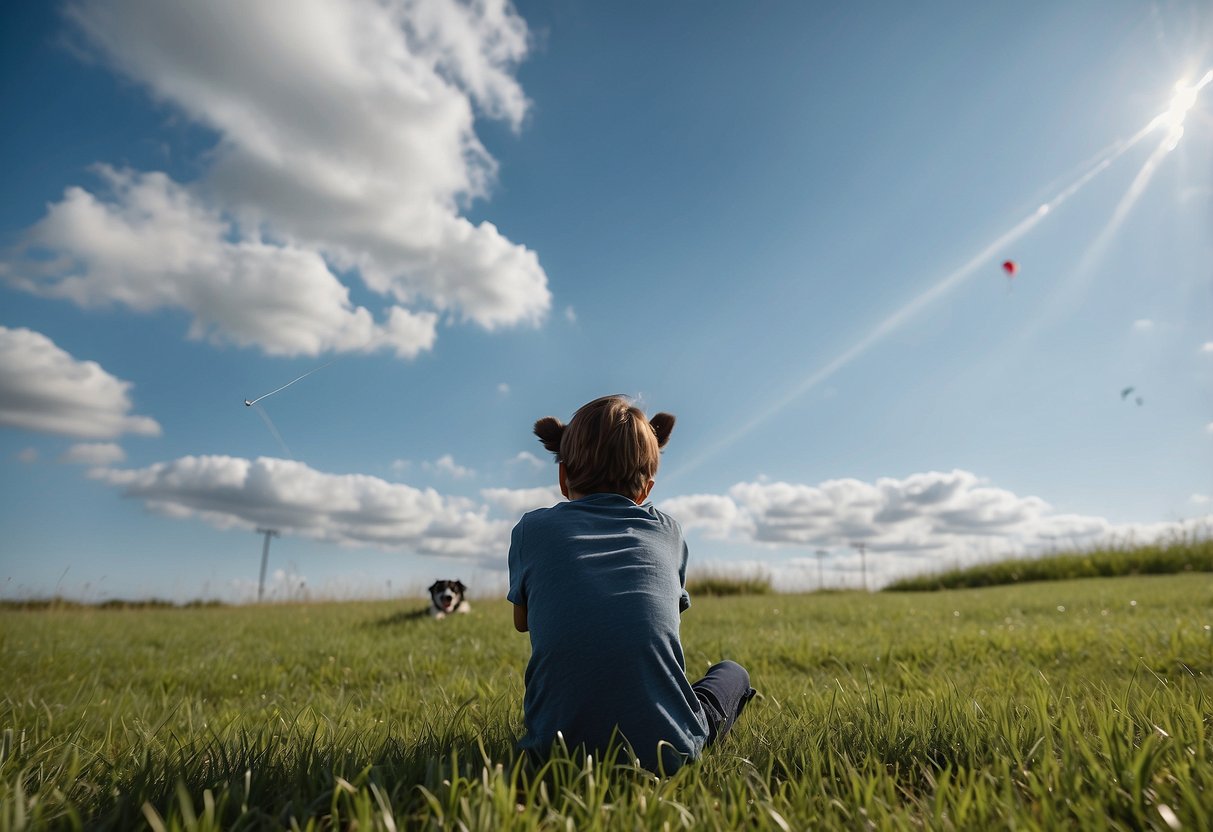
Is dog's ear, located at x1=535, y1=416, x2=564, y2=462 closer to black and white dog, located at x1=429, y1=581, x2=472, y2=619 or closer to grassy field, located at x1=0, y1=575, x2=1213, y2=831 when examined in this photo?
grassy field, located at x1=0, y1=575, x2=1213, y2=831

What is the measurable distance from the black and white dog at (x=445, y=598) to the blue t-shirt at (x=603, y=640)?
770 centimetres

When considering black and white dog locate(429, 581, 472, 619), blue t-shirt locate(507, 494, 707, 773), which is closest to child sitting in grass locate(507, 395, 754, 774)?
blue t-shirt locate(507, 494, 707, 773)

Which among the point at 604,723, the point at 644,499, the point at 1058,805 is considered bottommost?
the point at 1058,805

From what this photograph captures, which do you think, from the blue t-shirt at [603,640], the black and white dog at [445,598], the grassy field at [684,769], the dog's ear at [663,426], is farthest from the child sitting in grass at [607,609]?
the black and white dog at [445,598]

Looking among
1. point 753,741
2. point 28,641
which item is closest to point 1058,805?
point 753,741

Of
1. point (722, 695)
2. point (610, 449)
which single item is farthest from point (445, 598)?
point (610, 449)

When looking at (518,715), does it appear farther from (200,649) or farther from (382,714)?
(200,649)

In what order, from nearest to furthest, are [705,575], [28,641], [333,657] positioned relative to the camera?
[333,657]
[28,641]
[705,575]

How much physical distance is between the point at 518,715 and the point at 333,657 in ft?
12.2

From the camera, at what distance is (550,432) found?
3.25m

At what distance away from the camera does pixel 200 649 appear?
7.73 meters

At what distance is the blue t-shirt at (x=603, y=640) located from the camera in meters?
2.42

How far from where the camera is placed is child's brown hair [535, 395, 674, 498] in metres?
2.85

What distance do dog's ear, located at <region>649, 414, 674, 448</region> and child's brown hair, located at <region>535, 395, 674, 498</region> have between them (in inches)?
16.8
